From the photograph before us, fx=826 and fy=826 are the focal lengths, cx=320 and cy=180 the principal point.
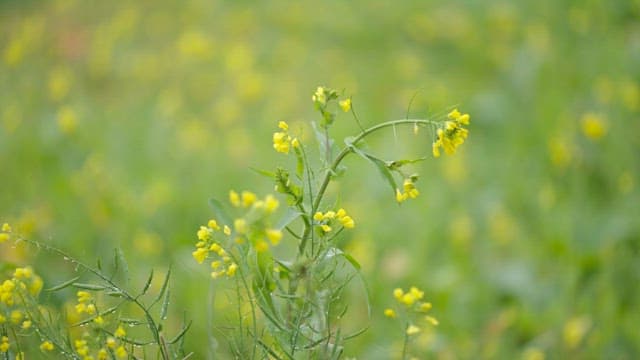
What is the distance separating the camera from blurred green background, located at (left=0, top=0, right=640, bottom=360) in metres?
2.79

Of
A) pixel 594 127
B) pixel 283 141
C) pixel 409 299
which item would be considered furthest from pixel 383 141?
pixel 283 141

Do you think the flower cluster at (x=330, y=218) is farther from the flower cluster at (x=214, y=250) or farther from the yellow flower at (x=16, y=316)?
the yellow flower at (x=16, y=316)

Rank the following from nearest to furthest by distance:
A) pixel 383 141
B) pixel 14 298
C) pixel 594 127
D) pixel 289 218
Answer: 1. pixel 289 218
2. pixel 14 298
3. pixel 594 127
4. pixel 383 141

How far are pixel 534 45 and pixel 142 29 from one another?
2.16 metres

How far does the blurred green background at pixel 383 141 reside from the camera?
2.79m

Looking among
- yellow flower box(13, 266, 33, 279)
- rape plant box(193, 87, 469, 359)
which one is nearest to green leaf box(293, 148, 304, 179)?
rape plant box(193, 87, 469, 359)

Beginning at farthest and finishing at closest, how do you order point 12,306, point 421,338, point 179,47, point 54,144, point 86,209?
point 179,47 → point 54,144 → point 86,209 → point 421,338 → point 12,306

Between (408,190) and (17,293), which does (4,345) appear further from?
(408,190)

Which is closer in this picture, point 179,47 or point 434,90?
point 434,90

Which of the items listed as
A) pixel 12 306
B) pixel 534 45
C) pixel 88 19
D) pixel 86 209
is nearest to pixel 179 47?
pixel 88 19

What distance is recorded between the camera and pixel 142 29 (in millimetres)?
4672

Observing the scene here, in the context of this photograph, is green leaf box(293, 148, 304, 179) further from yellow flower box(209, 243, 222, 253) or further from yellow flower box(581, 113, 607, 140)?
yellow flower box(581, 113, 607, 140)

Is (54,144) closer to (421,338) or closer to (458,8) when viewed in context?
(421,338)

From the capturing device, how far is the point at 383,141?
377cm
